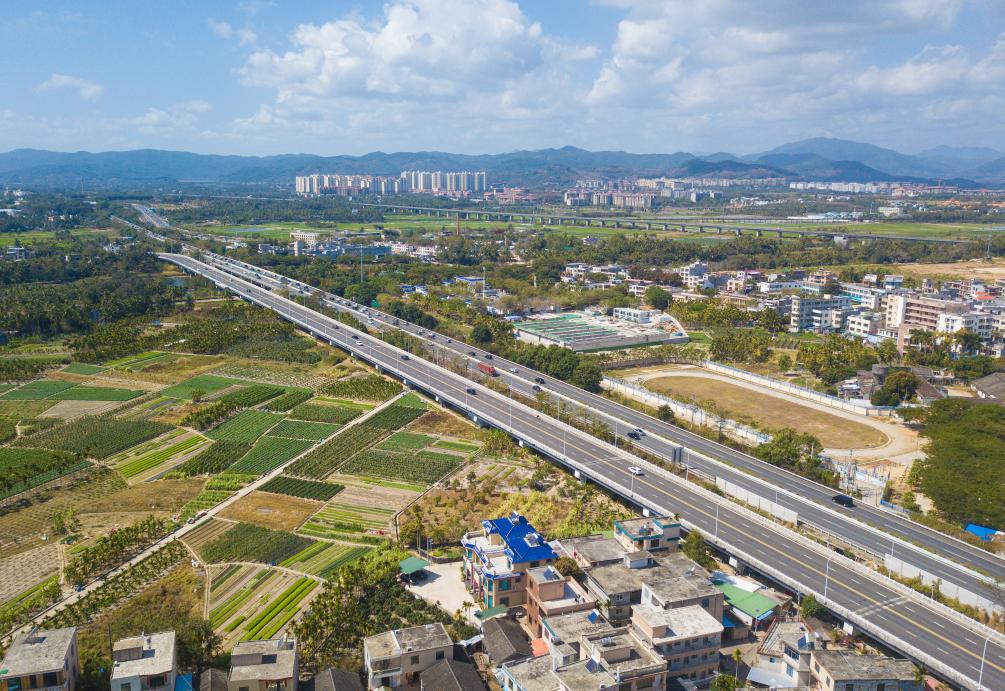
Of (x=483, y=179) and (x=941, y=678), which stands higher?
(x=483, y=179)

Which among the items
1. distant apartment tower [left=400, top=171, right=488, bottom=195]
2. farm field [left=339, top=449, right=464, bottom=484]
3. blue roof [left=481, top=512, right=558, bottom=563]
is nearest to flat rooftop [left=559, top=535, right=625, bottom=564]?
blue roof [left=481, top=512, right=558, bottom=563]

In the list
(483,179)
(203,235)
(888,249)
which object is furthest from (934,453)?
(483,179)

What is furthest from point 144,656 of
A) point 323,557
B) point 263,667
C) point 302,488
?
point 302,488

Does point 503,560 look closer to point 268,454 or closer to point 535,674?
point 535,674

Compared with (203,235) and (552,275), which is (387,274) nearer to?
(552,275)

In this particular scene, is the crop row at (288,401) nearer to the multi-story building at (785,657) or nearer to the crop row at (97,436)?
the crop row at (97,436)

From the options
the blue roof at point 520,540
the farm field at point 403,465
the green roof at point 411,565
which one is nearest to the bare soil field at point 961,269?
the farm field at point 403,465
